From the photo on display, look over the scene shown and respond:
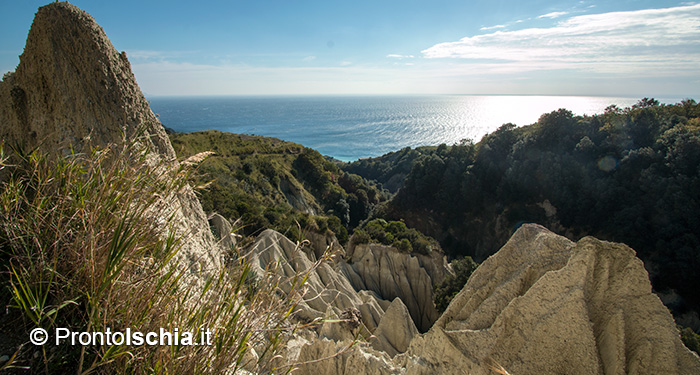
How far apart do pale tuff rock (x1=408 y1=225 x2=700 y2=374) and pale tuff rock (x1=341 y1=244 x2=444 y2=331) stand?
16036 mm

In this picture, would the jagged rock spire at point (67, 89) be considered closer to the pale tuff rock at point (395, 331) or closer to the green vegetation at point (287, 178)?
the pale tuff rock at point (395, 331)

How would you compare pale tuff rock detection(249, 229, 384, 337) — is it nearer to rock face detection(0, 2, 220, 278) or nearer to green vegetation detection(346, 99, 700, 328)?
rock face detection(0, 2, 220, 278)

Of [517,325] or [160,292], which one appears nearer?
[160,292]

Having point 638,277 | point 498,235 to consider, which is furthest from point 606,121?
point 638,277

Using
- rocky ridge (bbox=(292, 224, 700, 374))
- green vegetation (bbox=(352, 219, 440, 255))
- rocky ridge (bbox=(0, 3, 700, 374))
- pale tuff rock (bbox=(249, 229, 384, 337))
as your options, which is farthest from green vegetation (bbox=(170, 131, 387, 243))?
rocky ridge (bbox=(292, 224, 700, 374))

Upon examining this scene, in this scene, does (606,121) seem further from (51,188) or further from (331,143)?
(331,143)

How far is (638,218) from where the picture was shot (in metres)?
29.3

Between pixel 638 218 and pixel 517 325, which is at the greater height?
pixel 517 325

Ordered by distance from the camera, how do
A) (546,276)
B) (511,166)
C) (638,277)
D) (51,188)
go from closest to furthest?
(51,188)
(638,277)
(546,276)
(511,166)

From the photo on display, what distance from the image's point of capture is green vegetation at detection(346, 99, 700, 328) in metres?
28.1

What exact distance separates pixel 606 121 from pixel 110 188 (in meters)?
49.6

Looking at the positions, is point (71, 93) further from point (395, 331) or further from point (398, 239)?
point (398, 239)

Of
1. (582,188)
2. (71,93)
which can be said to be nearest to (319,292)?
(71,93)

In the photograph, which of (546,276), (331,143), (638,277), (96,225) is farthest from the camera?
(331,143)
